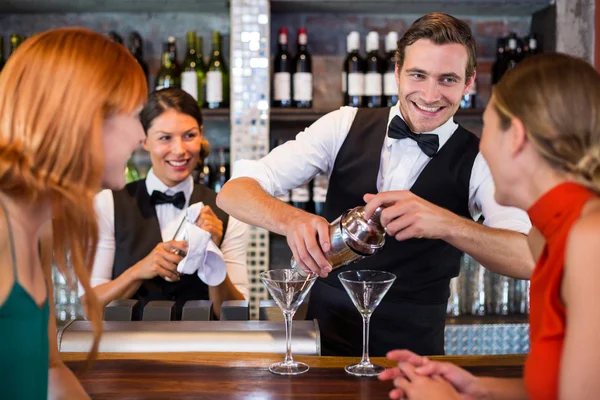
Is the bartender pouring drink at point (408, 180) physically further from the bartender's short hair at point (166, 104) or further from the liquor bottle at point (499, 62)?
the liquor bottle at point (499, 62)

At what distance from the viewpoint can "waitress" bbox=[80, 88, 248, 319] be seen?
260 centimetres

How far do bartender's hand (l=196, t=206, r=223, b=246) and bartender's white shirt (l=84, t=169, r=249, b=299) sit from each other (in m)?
0.15

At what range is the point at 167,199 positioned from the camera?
8.86 ft

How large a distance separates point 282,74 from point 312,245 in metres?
1.84

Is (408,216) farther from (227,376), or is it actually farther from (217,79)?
(217,79)

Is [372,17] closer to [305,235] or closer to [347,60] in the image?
[347,60]

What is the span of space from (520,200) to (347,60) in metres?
2.38

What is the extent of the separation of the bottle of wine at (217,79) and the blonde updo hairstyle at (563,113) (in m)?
2.32

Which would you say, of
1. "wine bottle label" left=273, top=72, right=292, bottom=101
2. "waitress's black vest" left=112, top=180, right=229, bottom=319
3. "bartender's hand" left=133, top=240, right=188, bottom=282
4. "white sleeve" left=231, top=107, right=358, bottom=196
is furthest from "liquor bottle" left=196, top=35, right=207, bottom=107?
"white sleeve" left=231, top=107, right=358, bottom=196

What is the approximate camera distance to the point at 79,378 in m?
1.48

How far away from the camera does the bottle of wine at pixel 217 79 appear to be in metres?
3.30

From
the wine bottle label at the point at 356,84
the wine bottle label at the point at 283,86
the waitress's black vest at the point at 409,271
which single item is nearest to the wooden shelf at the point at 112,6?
the wine bottle label at the point at 283,86

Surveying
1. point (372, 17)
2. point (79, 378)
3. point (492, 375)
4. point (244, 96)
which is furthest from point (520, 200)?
point (372, 17)

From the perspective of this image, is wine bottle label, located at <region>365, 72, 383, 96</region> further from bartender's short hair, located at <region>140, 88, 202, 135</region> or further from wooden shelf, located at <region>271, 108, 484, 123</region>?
bartender's short hair, located at <region>140, 88, 202, 135</region>
